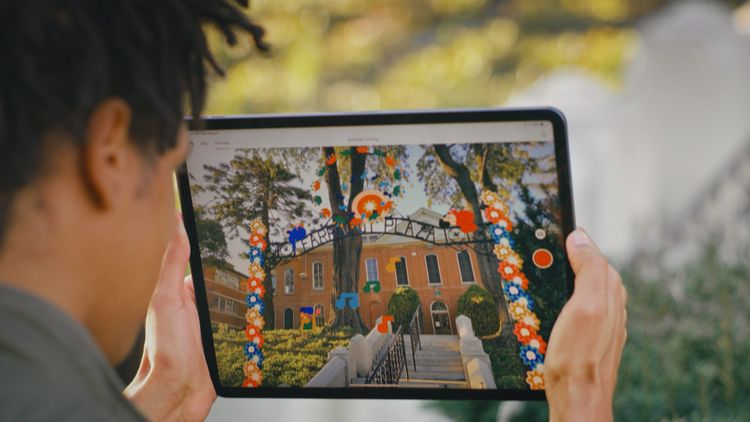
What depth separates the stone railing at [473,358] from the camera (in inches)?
44.0

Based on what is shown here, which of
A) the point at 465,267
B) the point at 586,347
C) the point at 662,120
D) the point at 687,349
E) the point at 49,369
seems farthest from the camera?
the point at 662,120

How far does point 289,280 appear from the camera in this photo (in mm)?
1173

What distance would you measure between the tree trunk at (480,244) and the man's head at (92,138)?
55 centimetres

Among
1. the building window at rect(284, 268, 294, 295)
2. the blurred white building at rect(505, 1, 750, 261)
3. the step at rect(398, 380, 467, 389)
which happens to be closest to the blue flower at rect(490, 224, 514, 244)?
the step at rect(398, 380, 467, 389)

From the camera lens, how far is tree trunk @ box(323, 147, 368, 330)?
1124mm

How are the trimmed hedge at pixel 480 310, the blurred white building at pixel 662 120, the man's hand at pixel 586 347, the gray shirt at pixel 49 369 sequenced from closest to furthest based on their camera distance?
the gray shirt at pixel 49 369 → the man's hand at pixel 586 347 → the trimmed hedge at pixel 480 310 → the blurred white building at pixel 662 120

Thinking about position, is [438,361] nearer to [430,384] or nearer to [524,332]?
[430,384]

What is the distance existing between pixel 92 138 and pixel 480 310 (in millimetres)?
833

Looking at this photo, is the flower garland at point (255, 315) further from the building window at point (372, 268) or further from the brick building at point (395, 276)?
the building window at point (372, 268)

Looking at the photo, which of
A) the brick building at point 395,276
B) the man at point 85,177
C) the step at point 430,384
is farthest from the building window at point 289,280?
the man at point 85,177

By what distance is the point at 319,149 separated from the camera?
3.65ft

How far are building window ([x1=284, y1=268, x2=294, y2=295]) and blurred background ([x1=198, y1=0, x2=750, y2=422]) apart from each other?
1.43 ft

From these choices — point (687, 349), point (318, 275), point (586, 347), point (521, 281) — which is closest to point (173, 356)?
point (318, 275)

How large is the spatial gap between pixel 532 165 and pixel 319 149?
461 mm
